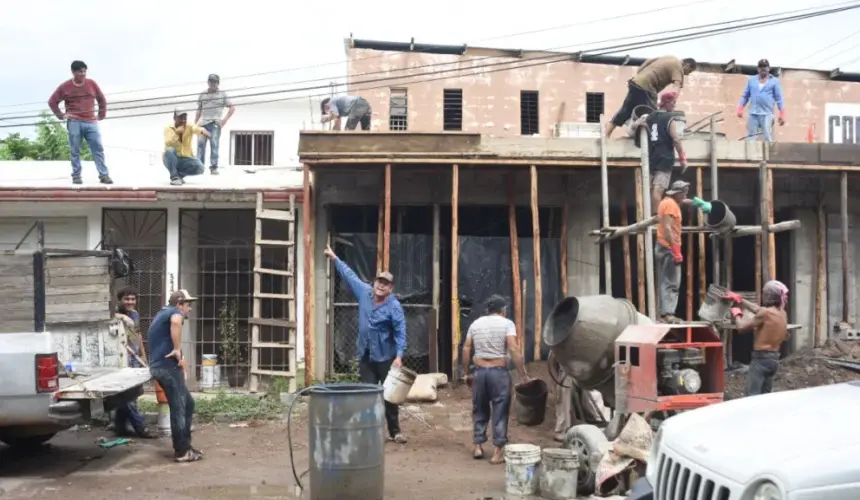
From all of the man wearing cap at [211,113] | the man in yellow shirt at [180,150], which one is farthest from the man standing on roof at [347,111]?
the man in yellow shirt at [180,150]

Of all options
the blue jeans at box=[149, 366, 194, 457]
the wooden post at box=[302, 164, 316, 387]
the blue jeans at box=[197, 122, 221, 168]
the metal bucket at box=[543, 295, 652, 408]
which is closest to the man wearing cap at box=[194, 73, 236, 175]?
the blue jeans at box=[197, 122, 221, 168]

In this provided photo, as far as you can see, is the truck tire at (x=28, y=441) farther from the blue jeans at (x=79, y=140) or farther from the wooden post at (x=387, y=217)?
the blue jeans at (x=79, y=140)

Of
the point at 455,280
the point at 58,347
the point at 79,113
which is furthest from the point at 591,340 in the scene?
the point at 79,113

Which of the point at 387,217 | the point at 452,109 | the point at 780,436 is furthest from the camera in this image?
the point at 452,109

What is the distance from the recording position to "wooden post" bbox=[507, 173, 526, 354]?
11.9 m

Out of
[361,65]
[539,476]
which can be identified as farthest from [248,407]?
[361,65]

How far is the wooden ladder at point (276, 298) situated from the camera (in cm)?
1151

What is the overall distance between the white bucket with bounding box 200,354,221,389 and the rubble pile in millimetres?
7394

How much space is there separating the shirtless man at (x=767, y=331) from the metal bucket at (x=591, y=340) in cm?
109

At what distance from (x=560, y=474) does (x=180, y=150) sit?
9037 mm

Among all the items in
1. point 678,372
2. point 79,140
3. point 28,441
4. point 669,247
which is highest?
point 79,140

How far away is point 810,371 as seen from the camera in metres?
11.0

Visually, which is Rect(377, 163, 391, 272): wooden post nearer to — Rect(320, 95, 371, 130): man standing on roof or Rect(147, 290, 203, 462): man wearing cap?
Rect(320, 95, 371, 130): man standing on roof

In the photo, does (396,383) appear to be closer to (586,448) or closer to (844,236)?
(586,448)
